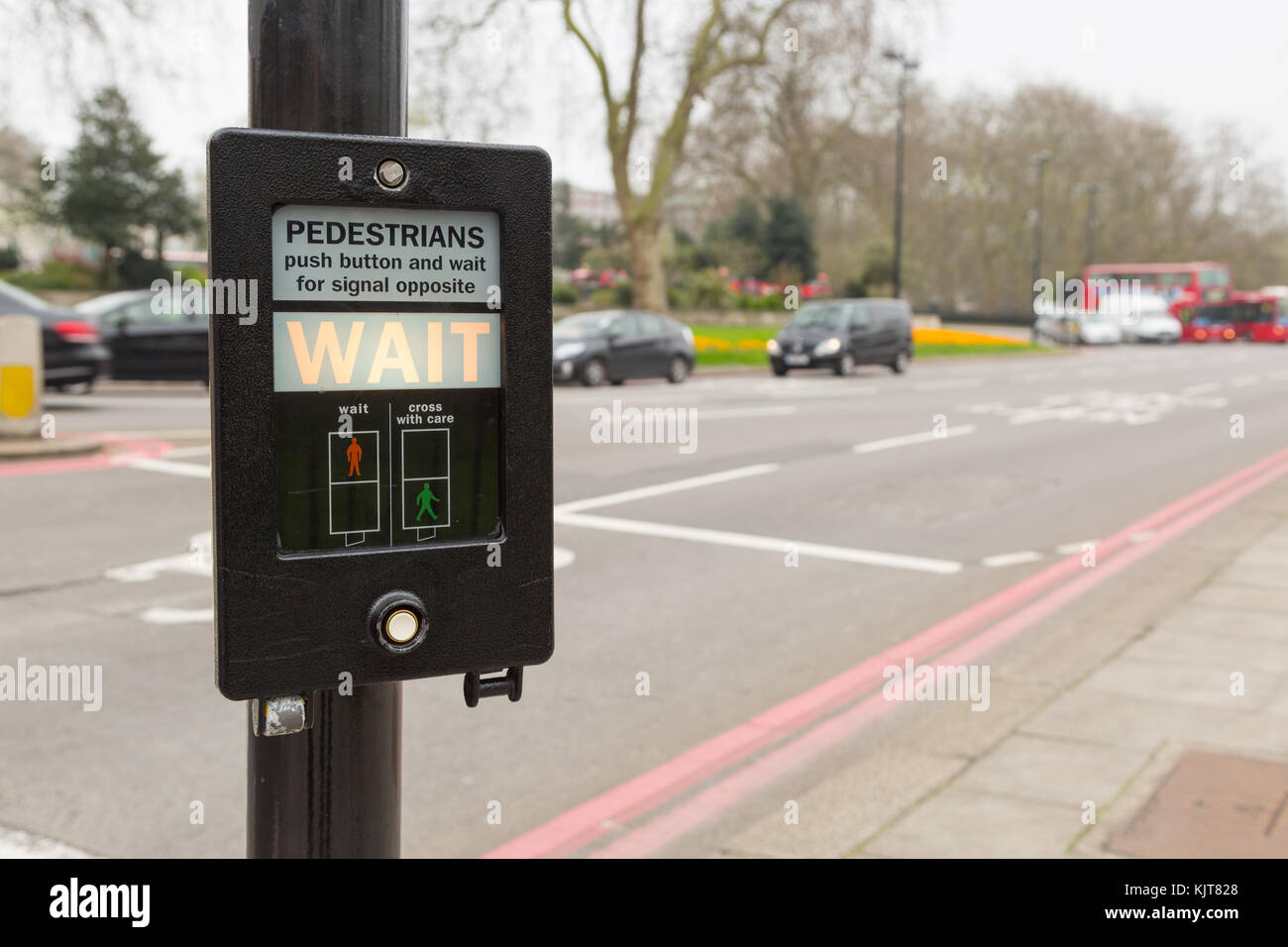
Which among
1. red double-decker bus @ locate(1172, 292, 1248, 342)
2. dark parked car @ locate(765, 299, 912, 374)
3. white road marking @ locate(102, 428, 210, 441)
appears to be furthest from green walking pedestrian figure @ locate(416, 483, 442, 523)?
red double-decker bus @ locate(1172, 292, 1248, 342)

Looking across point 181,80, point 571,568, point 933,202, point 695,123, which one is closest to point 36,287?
point 181,80

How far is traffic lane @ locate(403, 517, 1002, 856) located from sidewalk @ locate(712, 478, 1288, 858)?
2.53 feet

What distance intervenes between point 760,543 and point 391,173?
8.12 metres

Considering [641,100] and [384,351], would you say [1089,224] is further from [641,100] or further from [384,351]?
[384,351]

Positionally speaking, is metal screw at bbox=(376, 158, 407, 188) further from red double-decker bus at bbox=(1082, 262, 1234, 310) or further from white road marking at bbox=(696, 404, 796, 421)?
red double-decker bus at bbox=(1082, 262, 1234, 310)

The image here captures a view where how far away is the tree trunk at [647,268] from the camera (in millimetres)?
36188

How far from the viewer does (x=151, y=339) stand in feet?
65.0

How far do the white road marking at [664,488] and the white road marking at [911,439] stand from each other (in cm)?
198

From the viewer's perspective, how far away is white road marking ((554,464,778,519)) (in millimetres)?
10820

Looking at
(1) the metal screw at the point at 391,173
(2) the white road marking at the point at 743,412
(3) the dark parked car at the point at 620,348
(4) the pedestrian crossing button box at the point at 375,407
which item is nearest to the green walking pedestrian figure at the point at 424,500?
(4) the pedestrian crossing button box at the point at 375,407

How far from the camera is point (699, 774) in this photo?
5.05 meters

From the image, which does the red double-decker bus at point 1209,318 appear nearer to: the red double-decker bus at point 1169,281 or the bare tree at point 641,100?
the red double-decker bus at point 1169,281

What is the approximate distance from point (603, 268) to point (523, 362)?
52.9 m
